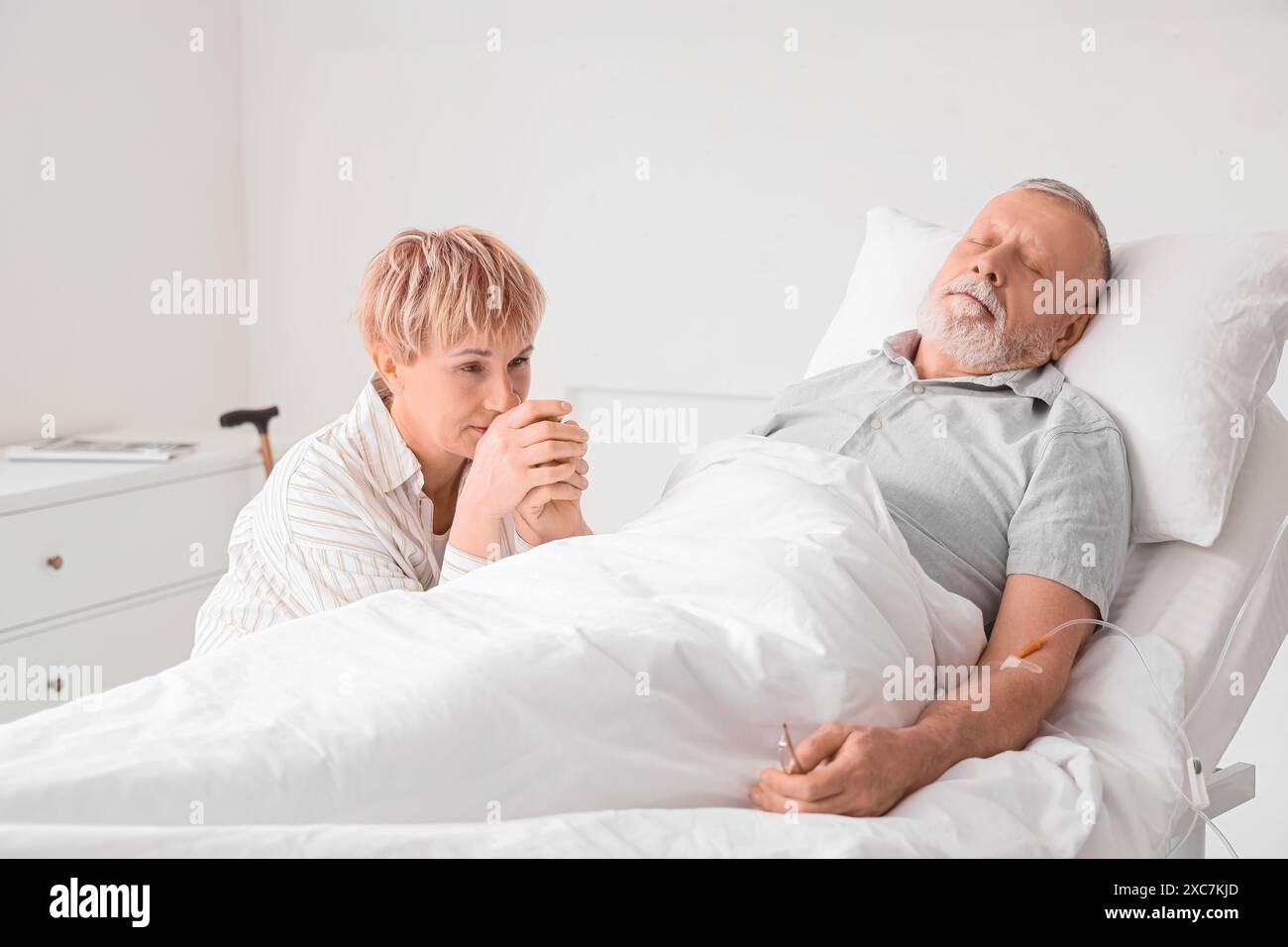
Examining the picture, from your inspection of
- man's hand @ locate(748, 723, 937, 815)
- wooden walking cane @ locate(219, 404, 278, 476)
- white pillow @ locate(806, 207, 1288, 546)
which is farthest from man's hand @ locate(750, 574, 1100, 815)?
wooden walking cane @ locate(219, 404, 278, 476)

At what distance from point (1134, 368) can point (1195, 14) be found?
98 centimetres

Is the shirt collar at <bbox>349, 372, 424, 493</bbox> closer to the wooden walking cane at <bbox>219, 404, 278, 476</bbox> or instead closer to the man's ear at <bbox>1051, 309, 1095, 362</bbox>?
the man's ear at <bbox>1051, 309, 1095, 362</bbox>

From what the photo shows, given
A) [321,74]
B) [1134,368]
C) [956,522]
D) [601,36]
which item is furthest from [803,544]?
[321,74]

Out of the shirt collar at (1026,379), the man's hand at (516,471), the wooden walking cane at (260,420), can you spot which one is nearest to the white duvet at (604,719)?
the man's hand at (516,471)

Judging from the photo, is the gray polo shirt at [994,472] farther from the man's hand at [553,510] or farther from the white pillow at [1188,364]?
the man's hand at [553,510]

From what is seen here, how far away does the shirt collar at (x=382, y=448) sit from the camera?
1582 millimetres

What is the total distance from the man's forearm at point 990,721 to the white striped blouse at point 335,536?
563 millimetres

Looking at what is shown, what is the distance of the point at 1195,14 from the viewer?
228cm

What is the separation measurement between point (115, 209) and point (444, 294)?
1942 millimetres

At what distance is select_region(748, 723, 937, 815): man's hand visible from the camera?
3.65 feet
